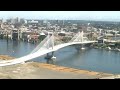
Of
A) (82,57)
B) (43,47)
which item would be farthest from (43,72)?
(43,47)

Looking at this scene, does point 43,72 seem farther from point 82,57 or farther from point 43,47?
point 43,47

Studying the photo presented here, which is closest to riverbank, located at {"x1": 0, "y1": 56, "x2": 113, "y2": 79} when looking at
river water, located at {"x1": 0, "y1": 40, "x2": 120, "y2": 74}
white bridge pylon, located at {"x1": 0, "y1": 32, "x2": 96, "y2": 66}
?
white bridge pylon, located at {"x1": 0, "y1": 32, "x2": 96, "y2": 66}

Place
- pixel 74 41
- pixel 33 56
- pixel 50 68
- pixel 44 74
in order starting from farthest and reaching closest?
pixel 74 41 → pixel 33 56 → pixel 50 68 → pixel 44 74

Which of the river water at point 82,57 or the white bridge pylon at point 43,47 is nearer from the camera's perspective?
the white bridge pylon at point 43,47

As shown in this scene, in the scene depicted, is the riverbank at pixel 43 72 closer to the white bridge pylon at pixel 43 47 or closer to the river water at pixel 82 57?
the white bridge pylon at pixel 43 47

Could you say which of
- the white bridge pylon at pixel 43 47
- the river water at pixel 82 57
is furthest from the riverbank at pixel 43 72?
the river water at pixel 82 57
